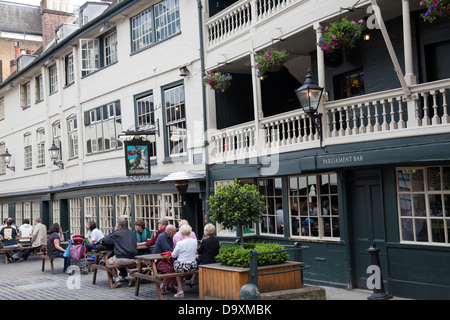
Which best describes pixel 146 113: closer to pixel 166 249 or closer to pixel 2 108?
pixel 166 249

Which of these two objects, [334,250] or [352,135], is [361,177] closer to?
[352,135]

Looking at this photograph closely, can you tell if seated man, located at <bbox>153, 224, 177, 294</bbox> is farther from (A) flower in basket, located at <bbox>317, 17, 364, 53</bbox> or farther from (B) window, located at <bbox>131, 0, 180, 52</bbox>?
(B) window, located at <bbox>131, 0, 180, 52</bbox>

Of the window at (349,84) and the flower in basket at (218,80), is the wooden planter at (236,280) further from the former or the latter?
the flower in basket at (218,80)

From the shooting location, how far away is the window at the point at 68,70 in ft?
75.4

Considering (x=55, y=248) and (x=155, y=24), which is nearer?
(x=55, y=248)

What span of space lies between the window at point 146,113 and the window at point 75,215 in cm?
652

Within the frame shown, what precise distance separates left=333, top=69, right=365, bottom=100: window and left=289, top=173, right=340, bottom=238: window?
2161 mm

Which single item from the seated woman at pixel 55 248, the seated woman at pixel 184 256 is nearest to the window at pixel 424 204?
the seated woman at pixel 184 256

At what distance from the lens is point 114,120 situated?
19797mm

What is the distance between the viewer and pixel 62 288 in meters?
12.7

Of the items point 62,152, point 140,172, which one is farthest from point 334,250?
point 62,152

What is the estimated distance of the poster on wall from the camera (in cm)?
1633

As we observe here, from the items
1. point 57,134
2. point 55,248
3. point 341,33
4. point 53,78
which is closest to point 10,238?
point 55,248

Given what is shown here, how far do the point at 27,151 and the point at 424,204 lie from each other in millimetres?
22435
